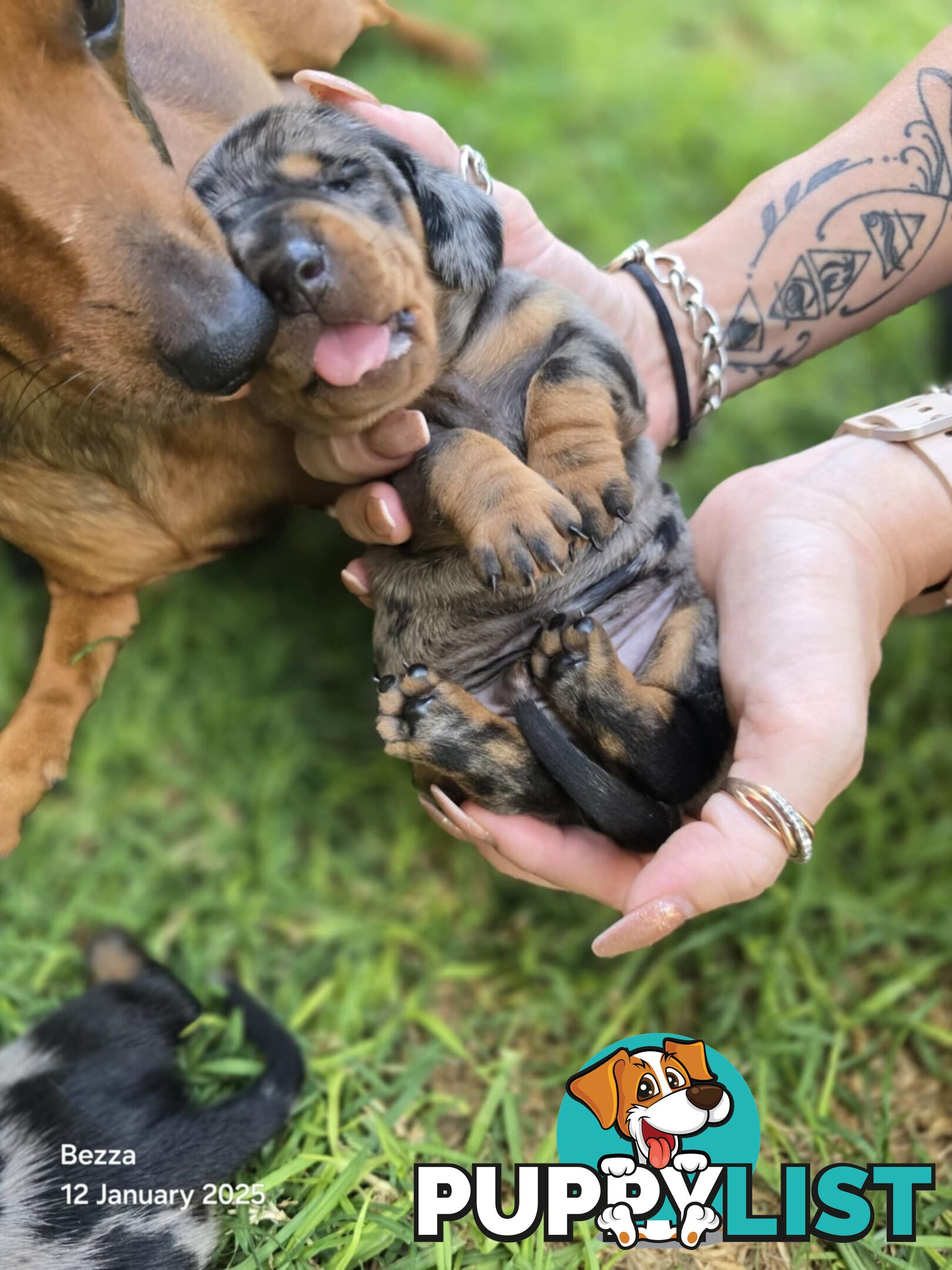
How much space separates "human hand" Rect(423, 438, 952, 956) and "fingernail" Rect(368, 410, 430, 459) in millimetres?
841

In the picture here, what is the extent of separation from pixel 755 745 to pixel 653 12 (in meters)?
6.16

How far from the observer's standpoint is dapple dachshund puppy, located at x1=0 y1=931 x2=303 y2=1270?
252 cm

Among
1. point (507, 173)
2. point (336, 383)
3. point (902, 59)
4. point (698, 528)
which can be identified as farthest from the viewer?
point (902, 59)

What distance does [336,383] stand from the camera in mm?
2365

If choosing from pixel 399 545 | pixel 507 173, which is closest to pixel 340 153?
pixel 399 545

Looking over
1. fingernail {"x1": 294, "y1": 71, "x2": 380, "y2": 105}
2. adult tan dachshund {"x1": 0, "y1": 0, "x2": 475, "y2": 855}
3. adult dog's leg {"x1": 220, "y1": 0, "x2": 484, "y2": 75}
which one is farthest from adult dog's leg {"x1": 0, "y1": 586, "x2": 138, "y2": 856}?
adult dog's leg {"x1": 220, "y1": 0, "x2": 484, "y2": 75}

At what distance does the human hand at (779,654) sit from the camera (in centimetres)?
238

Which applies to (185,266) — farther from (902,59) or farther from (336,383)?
(902,59)

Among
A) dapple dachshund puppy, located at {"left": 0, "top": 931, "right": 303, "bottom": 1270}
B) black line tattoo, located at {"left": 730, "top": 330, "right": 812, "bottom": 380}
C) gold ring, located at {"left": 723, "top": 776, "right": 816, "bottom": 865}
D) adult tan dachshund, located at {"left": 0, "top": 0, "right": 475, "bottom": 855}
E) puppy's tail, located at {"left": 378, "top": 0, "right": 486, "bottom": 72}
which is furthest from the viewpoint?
puppy's tail, located at {"left": 378, "top": 0, "right": 486, "bottom": 72}

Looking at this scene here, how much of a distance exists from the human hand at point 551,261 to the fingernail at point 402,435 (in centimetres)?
75

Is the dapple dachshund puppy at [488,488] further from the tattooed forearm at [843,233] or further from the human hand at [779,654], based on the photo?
the tattooed forearm at [843,233]

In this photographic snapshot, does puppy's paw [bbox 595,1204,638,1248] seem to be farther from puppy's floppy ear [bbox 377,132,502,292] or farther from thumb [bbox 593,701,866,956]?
puppy's floppy ear [bbox 377,132,502,292]

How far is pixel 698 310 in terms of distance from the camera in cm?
347

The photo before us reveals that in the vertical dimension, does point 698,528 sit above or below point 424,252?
below
